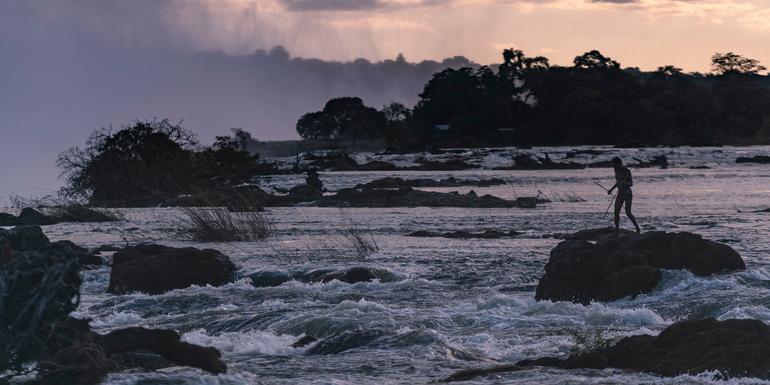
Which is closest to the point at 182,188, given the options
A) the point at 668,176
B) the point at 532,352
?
the point at 668,176

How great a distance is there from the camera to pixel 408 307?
54.5 feet

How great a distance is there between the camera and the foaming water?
39.4 ft

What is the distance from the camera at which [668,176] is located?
64.6 metres

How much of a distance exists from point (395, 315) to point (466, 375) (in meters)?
4.39

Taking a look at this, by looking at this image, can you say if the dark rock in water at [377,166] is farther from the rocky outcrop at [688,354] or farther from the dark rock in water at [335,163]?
the rocky outcrop at [688,354]

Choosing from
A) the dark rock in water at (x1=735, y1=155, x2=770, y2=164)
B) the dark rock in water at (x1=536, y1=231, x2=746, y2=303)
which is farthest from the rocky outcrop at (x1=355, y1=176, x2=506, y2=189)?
the dark rock in water at (x1=536, y1=231, x2=746, y2=303)

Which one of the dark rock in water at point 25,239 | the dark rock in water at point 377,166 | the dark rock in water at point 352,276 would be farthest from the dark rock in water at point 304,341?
the dark rock in water at point 377,166

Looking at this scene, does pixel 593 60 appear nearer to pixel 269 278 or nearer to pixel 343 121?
pixel 343 121

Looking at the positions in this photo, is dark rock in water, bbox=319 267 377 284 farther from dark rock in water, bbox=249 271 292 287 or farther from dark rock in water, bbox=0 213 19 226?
dark rock in water, bbox=0 213 19 226

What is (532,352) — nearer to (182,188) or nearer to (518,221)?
(518,221)

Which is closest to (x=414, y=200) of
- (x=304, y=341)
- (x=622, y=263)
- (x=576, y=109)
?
(x=622, y=263)

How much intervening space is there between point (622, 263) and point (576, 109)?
9794 cm

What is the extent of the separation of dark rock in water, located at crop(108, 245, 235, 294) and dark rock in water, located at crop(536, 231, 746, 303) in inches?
227

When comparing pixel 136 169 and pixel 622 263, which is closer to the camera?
pixel 622 263
